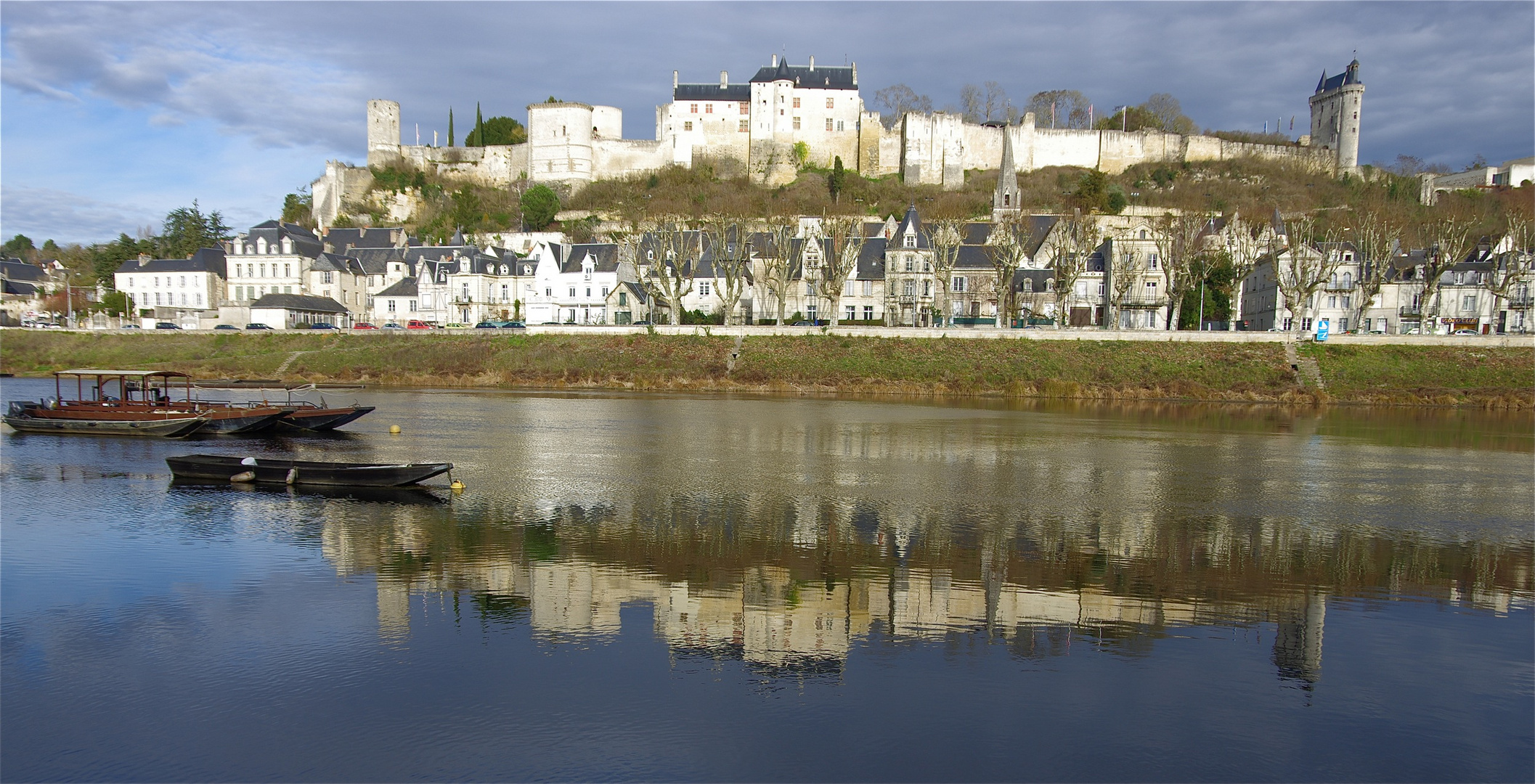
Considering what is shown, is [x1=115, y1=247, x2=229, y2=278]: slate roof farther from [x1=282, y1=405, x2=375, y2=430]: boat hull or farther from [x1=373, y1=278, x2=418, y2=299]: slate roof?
[x1=282, y1=405, x2=375, y2=430]: boat hull

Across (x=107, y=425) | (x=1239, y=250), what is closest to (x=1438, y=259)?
(x=1239, y=250)

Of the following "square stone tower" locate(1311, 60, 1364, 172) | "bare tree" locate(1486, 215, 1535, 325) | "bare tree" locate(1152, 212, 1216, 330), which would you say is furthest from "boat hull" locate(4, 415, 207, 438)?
"square stone tower" locate(1311, 60, 1364, 172)

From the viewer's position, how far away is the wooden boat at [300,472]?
18.6 meters

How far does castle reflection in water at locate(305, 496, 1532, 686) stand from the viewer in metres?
11.2

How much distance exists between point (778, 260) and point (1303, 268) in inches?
1287

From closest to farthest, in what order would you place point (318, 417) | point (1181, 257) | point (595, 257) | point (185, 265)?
point (318, 417)
point (1181, 257)
point (595, 257)
point (185, 265)

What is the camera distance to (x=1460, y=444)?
2978 cm

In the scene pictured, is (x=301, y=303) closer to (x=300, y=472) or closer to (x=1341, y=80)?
(x=300, y=472)

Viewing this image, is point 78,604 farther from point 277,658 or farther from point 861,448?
point 861,448

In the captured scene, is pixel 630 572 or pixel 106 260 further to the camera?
pixel 106 260

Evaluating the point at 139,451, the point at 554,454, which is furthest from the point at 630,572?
the point at 139,451

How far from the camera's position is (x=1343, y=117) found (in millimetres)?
95812

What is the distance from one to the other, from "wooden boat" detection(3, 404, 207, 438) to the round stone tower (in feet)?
235

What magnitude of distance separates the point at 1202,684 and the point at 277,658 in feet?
35.4
